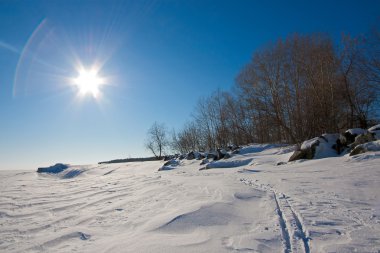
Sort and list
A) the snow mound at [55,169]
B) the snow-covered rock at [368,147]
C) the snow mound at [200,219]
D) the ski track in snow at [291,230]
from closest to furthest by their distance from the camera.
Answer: the ski track in snow at [291,230] → the snow mound at [200,219] → the snow-covered rock at [368,147] → the snow mound at [55,169]

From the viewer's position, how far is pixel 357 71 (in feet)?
48.8

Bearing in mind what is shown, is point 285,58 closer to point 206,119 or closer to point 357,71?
point 357,71

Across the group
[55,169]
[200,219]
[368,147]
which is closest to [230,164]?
[368,147]

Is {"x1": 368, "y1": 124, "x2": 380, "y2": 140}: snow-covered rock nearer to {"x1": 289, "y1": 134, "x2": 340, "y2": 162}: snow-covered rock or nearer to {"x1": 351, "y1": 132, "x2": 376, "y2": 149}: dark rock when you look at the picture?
{"x1": 351, "y1": 132, "x2": 376, "y2": 149}: dark rock

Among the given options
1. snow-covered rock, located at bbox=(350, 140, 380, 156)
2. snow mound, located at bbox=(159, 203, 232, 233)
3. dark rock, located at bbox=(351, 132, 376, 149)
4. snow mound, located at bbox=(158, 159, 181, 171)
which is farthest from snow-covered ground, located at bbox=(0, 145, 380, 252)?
snow mound, located at bbox=(158, 159, 181, 171)

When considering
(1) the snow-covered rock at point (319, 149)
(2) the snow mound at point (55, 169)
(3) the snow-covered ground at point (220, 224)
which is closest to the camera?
(3) the snow-covered ground at point (220, 224)

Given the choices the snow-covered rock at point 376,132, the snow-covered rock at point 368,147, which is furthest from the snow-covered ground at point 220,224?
the snow-covered rock at point 376,132

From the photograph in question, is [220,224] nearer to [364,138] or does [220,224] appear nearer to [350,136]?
[364,138]

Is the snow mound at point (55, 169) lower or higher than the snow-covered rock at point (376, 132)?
higher

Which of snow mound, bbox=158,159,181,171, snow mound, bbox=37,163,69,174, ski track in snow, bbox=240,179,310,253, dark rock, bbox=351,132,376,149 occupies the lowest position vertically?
ski track in snow, bbox=240,179,310,253

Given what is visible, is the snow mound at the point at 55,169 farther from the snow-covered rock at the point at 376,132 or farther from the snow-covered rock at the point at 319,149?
the snow-covered rock at the point at 376,132

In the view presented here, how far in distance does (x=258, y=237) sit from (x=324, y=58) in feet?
53.4

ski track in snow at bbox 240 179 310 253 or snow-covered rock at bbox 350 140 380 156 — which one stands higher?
snow-covered rock at bbox 350 140 380 156

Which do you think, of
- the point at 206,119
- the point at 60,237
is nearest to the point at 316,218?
the point at 60,237
